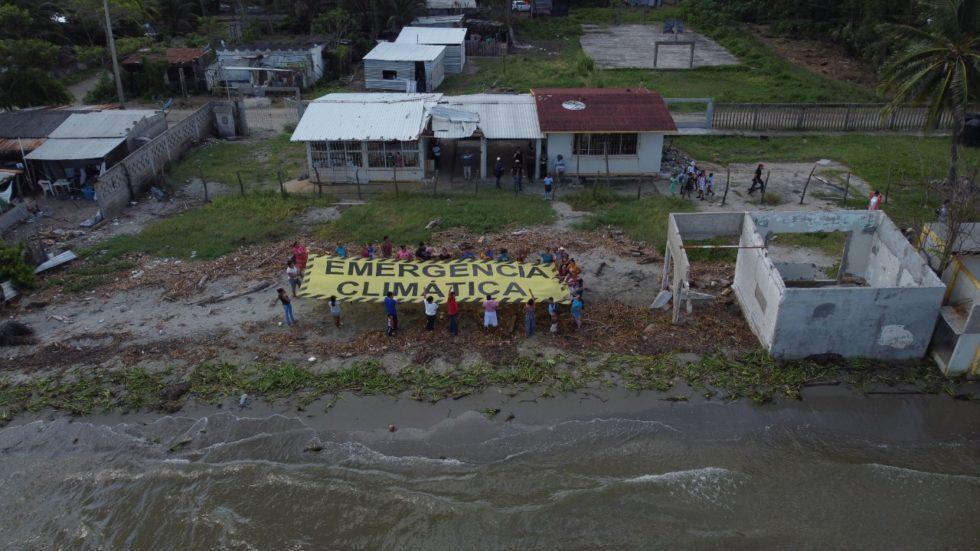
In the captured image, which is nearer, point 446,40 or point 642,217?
point 642,217

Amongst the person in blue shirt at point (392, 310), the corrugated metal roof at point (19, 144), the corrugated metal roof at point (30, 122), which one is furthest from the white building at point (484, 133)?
the corrugated metal roof at point (30, 122)

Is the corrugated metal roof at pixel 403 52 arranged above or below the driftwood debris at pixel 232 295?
above

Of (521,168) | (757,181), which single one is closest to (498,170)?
(521,168)

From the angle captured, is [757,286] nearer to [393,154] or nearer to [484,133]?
[484,133]

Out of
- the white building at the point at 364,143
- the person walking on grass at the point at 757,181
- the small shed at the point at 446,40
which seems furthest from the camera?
the small shed at the point at 446,40

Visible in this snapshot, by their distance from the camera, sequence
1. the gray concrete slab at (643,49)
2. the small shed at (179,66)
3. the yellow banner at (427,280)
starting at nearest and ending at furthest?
the yellow banner at (427,280) → the small shed at (179,66) → the gray concrete slab at (643,49)

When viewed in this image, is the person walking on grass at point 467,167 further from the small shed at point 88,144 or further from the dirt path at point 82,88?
the dirt path at point 82,88

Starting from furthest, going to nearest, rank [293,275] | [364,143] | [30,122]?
[30,122]
[364,143]
[293,275]

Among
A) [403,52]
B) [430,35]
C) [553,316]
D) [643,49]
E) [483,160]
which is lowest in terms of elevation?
[553,316]
